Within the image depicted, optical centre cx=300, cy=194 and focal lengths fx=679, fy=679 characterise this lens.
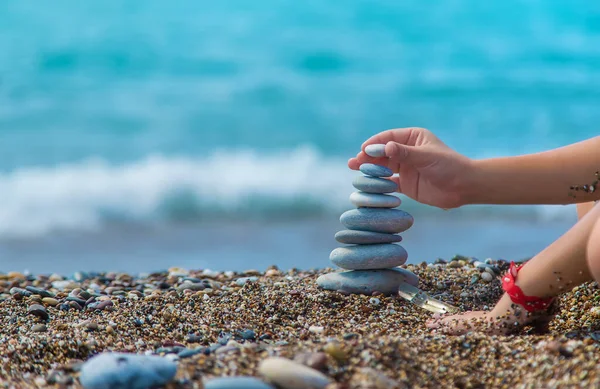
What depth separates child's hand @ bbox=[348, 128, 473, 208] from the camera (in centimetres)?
354

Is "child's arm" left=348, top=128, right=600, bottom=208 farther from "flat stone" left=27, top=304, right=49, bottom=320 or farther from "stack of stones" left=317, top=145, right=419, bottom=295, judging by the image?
"flat stone" left=27, top=304, right=49, bottom=320

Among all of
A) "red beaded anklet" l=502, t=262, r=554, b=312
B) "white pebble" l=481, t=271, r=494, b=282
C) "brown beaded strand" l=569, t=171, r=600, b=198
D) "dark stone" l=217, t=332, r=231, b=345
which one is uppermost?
"brown beaded strand" l=569, t=171, r=600, b=198

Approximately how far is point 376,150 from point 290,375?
2043mm

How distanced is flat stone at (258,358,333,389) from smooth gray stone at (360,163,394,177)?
2.03m

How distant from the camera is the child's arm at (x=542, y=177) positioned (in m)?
3.37

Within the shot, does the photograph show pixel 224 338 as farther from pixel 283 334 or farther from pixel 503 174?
pixel 503 174

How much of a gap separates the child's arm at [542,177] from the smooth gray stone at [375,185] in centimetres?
52

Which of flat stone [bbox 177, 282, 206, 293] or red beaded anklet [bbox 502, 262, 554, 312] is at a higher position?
flat stone [bbox 177, 282, 206, 293]

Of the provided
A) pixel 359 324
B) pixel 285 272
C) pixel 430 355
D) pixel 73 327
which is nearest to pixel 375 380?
pixel 430 355

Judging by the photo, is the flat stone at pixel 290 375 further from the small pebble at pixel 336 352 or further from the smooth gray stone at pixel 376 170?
the smooth gray stone at pixel 376 170

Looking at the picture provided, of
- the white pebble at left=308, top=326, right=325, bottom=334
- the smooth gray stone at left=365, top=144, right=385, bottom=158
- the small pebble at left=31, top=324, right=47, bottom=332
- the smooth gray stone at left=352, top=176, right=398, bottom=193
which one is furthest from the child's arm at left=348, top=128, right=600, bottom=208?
the small pebble at left=31, top=324, right=47, bottom=332

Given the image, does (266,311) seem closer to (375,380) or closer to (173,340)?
(173,340)

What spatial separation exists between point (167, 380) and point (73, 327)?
→ 1499mm

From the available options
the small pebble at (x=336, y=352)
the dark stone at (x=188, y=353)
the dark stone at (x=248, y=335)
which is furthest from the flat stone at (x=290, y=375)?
the dark stone at (x=248, y=335)
